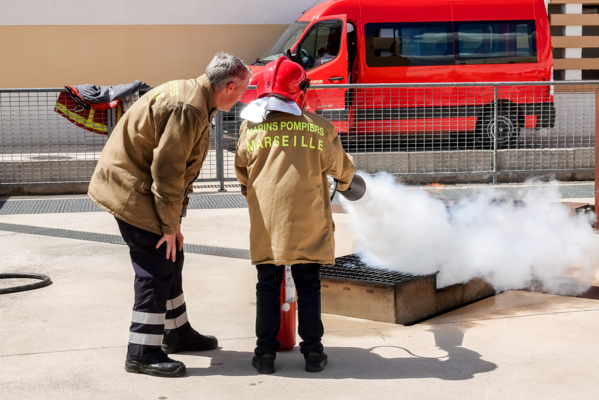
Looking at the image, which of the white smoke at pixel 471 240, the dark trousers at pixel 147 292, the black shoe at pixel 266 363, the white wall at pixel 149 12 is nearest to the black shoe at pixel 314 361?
the black shoe at pixel 266 363

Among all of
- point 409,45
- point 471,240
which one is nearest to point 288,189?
point 471,240

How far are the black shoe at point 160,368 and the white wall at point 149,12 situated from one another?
13.9 meters

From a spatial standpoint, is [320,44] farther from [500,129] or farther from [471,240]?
[471,240]

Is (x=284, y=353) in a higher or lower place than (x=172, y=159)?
lower

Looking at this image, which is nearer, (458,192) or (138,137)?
(138,137)

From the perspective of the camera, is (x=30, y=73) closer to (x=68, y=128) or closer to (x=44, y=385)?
(x=68, y=128)

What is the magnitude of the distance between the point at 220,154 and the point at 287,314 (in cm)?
656

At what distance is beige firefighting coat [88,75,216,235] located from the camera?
12.5 ft

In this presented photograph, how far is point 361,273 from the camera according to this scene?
5227 mm

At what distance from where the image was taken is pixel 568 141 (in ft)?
38.3

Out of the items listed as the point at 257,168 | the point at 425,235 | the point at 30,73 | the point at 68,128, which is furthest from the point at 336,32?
the point at 257,168

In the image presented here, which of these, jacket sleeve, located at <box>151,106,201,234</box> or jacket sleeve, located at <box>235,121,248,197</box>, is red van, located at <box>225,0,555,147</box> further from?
jacket sleeve, located at <box>151,106,201,234</box>

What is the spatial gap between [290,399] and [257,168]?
3.57 ft

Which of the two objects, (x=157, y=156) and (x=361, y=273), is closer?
(x=157, y=156)
